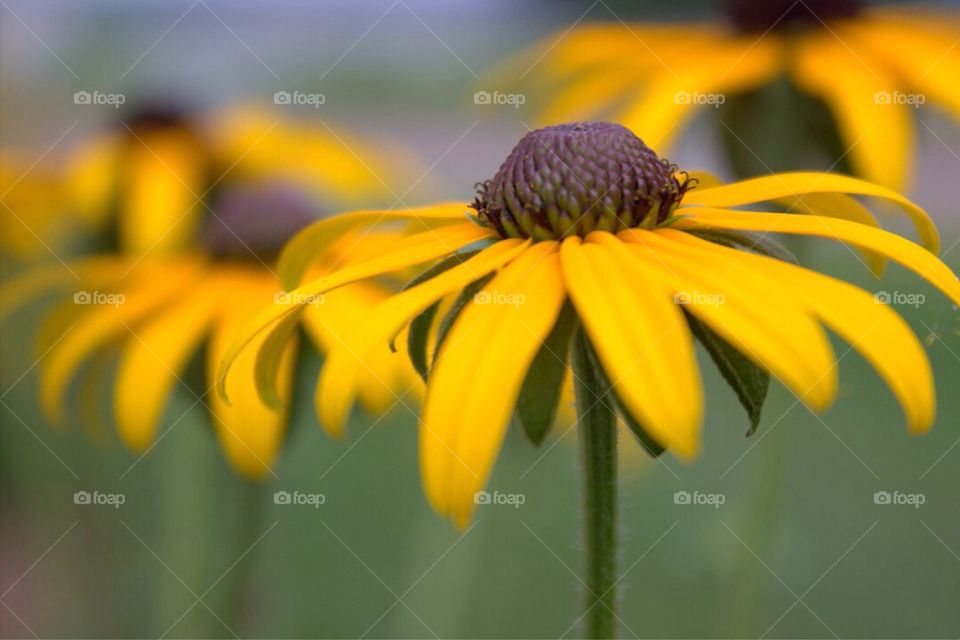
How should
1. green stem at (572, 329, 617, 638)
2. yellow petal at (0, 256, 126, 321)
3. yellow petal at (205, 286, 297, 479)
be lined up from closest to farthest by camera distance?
green stem at (572, 329, 617, 638) < yellow petal at (205, 286, 297, 479) < yellow petal at (0, 256, 126, 321)

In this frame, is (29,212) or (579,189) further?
(29,212)

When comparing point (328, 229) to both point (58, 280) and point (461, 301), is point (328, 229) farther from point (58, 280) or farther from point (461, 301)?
point (58, 280)

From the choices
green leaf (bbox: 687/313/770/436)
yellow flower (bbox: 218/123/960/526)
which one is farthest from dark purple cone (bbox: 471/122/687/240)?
green leaf (bbox: 687/313/770/436)

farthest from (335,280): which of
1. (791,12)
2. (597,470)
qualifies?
(791,12)

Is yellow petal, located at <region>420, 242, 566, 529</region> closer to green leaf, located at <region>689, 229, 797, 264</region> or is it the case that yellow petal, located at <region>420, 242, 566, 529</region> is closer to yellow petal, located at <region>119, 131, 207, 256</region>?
green leaf, located at <region>689, 229, 797, 264</region>

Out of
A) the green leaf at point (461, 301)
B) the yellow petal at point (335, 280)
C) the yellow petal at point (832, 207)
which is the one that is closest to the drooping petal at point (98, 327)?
the yellow petal at point (335, 280)
